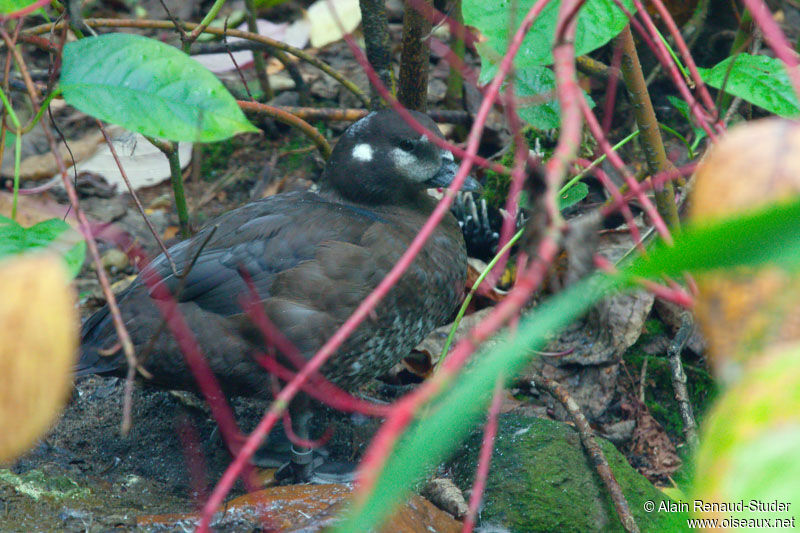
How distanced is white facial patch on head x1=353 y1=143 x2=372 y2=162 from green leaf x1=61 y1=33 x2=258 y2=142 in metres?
1.59

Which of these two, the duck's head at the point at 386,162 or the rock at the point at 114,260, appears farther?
the rock at the point at 114,260

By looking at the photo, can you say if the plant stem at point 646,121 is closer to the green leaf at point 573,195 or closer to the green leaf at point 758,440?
the green leaf at point 573,195

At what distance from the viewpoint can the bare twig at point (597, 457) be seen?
88.4 inches

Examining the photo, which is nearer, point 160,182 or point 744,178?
point 744,178

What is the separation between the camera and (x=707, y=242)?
2.29 ft

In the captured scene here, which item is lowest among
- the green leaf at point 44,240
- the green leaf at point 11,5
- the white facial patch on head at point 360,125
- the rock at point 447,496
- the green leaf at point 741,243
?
the rock at point 447,496

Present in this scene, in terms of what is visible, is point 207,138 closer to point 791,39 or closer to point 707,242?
point 707,242

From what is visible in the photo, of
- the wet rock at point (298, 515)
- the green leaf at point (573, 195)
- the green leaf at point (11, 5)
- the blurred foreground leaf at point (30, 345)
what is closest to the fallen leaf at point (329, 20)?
the green leaf at point (573, 195)

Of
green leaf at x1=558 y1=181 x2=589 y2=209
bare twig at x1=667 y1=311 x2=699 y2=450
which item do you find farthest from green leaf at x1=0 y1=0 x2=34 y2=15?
bare twig at x1=667 y1=311 x2=699 y2=450

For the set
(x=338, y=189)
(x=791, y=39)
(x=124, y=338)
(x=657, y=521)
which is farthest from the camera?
(x=791, y=39)

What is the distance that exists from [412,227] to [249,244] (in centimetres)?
61

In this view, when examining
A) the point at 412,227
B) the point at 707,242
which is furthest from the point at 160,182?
the point at 707,242

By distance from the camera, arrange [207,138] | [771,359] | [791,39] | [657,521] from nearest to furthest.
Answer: [771,359], [207,138], [657,521], [791,39]

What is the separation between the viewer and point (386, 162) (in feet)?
10.0
